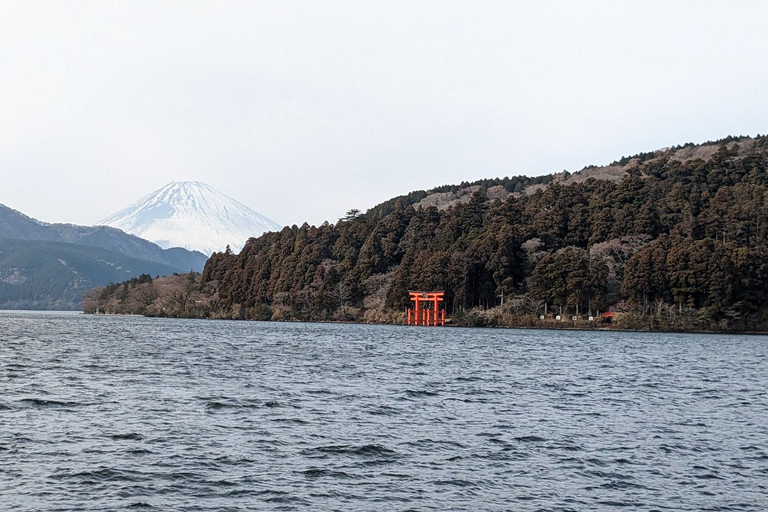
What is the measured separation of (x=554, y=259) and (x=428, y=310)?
19.3 metres

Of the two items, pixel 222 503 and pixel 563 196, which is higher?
pixel 563 196

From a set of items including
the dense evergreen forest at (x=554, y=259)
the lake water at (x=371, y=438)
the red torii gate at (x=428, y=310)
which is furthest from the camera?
the red torii gate at (x=428, y=310)

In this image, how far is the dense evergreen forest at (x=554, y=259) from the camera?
Answer: 9050cm

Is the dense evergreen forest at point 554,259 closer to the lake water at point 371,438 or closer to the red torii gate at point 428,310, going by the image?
the red torii gate at point 428,310

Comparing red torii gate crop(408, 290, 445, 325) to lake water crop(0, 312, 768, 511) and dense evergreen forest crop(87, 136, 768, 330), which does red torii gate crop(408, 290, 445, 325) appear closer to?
dense evergreen forest crop(87, 136, 768, 330)

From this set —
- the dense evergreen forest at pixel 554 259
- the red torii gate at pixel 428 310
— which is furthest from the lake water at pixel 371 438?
the red torii gate at pixel 428 310

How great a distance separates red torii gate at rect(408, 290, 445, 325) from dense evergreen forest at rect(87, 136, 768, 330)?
2357 mm

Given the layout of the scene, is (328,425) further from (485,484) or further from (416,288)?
(416,288)

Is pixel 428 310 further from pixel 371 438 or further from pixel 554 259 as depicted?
pixel 371 438

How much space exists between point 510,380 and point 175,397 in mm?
14620

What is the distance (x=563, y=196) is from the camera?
124 metres

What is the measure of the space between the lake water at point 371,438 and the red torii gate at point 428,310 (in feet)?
231

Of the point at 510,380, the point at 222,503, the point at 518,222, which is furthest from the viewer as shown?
the point at 518,222

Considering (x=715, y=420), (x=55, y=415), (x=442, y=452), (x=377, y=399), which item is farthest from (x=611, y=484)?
(x=55, y=415)
